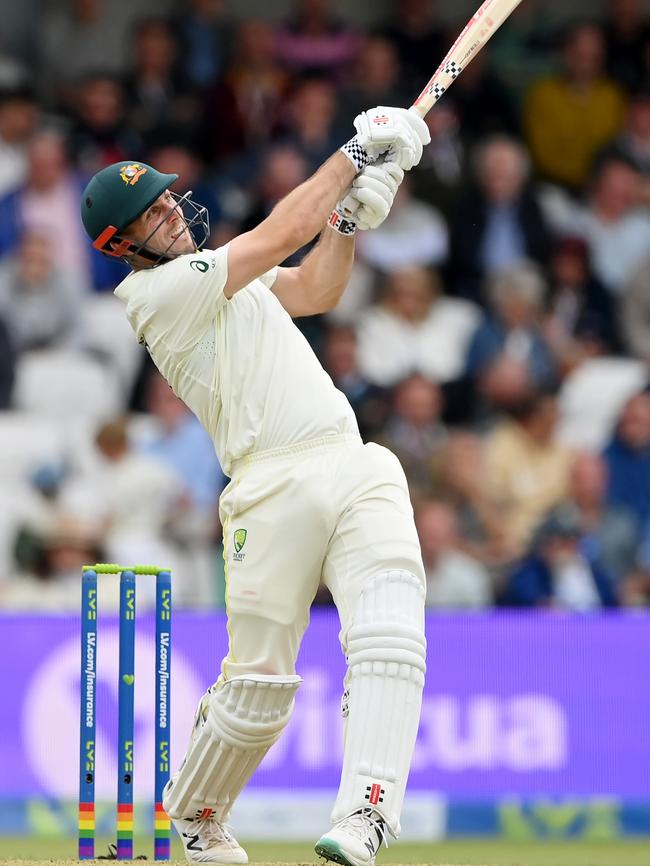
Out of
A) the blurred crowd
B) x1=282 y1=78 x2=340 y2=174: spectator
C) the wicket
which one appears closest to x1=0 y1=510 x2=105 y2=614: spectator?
the blurred crowd

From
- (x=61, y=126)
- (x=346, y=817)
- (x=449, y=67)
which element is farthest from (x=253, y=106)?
(x=346, y=817)

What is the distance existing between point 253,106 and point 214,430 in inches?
242

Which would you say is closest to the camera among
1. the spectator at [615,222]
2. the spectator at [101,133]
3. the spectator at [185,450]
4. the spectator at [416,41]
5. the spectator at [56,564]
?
the spectator at [56,564]

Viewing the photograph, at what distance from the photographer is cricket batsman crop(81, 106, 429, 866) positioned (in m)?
4.69

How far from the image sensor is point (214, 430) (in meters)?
5.07

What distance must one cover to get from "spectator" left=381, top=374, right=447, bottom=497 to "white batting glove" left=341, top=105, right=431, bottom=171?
430 cm

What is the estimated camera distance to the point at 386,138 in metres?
4.90

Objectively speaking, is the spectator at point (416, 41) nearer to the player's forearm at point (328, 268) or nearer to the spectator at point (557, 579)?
the spectator at point (557, 579)

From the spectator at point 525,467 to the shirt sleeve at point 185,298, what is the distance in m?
4.38

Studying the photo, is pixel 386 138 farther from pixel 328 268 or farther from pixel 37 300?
pixel 37 300

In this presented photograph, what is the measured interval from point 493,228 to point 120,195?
5915 millimetres

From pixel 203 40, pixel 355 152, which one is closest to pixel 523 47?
pixel 203 40

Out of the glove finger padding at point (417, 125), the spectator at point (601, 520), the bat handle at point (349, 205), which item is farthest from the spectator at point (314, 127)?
the glove finger padding at point (417, 125)

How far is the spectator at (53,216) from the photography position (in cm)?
1006
